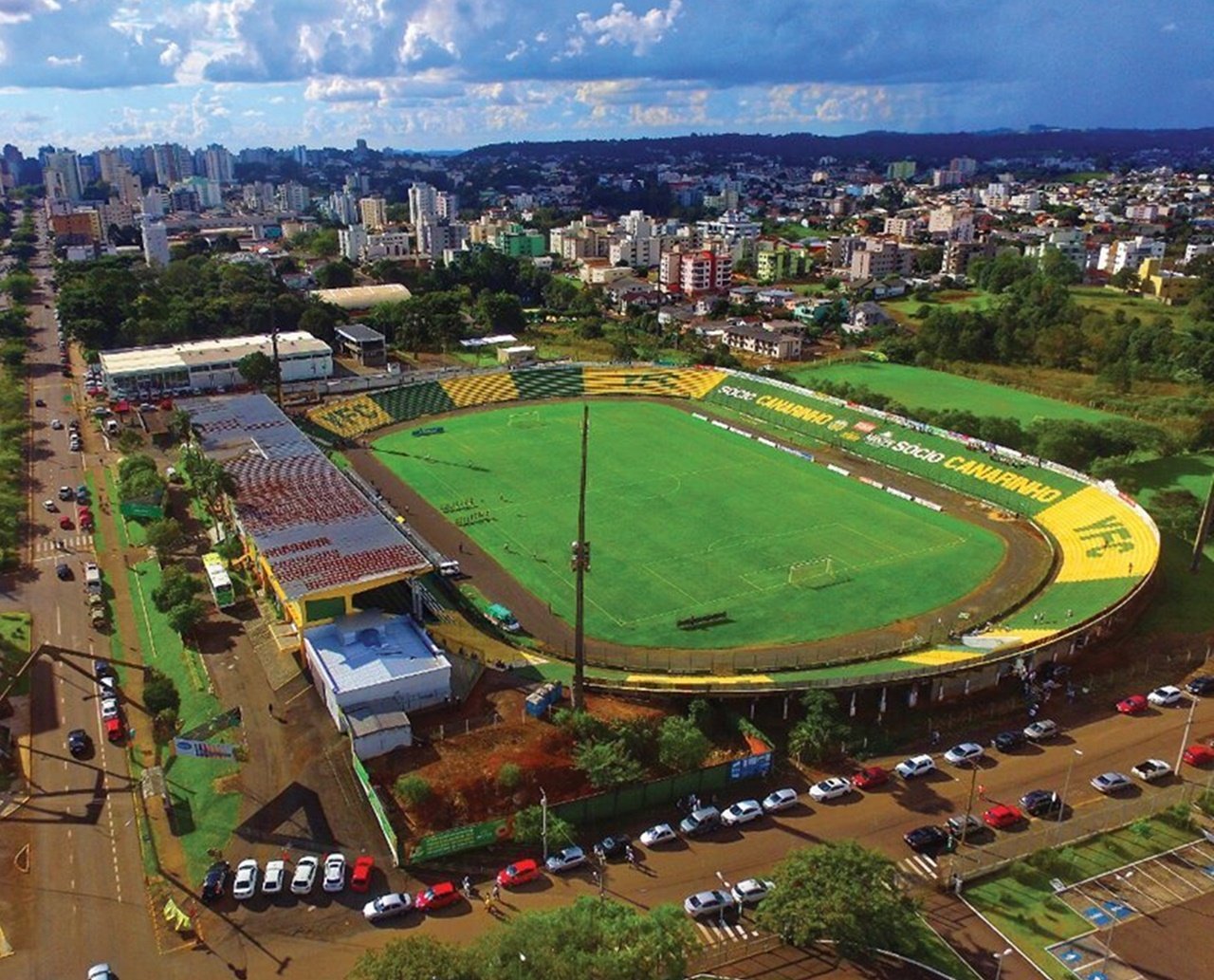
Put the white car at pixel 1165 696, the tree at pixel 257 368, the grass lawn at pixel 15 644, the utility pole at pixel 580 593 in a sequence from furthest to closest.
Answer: the tree at pixel 257 368
the grass lawn at pixel 15 644
the white car at pixel 1165 696
the utility pole at pixel 580 593

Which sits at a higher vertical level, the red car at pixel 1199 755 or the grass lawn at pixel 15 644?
the red car at pixel 1199 755

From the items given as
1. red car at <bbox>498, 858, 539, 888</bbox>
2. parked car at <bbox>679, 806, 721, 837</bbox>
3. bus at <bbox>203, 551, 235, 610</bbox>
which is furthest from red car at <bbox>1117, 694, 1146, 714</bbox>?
bus at <bbox>203, 551, 235, 610</bbox>

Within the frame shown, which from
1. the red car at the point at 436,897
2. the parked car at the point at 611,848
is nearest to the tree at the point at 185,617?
the red car at the point at 436,897

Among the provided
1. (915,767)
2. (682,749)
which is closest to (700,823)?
(682,749)

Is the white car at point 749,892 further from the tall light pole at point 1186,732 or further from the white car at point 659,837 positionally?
the tall light pole at point 1186,732

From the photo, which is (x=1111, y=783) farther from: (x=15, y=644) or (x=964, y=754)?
(x=15, y=644)

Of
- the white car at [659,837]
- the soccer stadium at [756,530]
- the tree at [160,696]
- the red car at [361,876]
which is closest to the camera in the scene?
the red car at [361,876]
